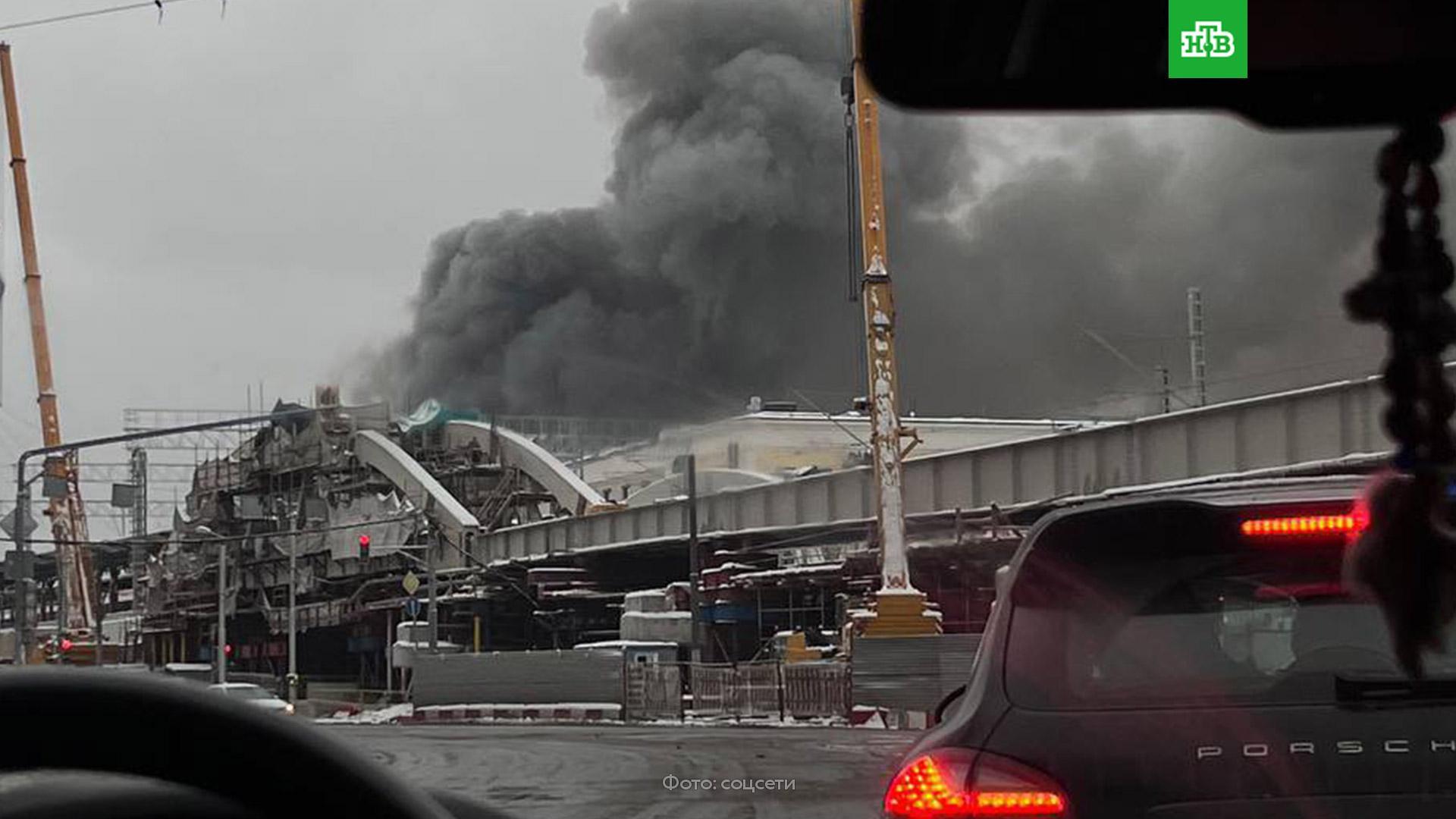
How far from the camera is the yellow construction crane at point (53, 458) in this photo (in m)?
8.09

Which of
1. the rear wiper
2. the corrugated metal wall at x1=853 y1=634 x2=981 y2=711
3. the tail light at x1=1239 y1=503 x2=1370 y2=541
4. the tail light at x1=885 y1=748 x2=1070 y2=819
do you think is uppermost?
the tail light at x1=1239 y1=503 x2=1370 y2=541

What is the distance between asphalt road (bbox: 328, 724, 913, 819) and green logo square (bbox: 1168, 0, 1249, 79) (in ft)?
22.1

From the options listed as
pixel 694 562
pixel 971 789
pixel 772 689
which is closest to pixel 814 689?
pixel 772 689

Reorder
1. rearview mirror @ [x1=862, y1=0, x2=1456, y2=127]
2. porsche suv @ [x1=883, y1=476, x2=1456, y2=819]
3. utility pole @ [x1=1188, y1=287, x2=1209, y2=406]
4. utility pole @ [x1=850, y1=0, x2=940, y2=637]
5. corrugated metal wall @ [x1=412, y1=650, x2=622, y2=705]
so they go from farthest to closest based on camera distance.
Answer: corrugated metal wall @ [x1=412, y1=650, x2=622, y2=705] → utility pole @ [x1=850, y1=0, x2=940, y2=637] → utility pole @ [x1=1188, y1=287, x2=1209, y2=406] → porsche suv @ [x1=883, y1=476, x2=1456, y2=819] → rearview mirror @ [x1=862, y1=0, x2=1456, y2=127]

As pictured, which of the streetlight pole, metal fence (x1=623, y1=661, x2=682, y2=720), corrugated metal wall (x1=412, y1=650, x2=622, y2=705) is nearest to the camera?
the streetlight pole

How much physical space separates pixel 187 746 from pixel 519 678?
24.3 metres

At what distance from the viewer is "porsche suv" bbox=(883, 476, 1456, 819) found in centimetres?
336

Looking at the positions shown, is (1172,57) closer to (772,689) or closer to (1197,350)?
(1197,350)

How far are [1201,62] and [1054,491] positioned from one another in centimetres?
2237

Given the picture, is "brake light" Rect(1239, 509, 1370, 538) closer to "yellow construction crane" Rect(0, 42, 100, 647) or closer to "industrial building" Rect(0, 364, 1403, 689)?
"yellow construction crane" Rect(0, 42, 100, 647)

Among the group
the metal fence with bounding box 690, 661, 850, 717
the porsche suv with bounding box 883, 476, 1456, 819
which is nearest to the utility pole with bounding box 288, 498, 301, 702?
the metal fence with bounding box 690, 661, 850, 717

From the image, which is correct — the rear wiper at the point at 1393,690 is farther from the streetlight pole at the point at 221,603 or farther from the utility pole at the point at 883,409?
the utility pole at the point at 883,409

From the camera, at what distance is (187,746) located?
1455mm

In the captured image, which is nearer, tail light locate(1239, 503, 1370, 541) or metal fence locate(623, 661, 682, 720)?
tail light locate(1239, 503, 1370, 541)
